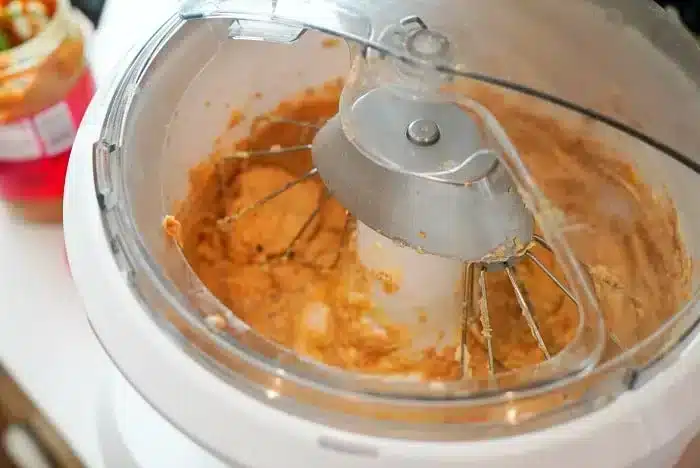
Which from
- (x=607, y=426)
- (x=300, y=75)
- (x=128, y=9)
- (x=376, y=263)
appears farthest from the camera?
(x=128, y=9)

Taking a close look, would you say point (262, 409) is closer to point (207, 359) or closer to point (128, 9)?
point (207, 359)

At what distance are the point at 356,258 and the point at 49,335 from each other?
0.78ft

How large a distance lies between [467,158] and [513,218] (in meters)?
0.04

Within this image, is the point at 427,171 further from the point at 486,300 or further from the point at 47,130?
the point at 47,130

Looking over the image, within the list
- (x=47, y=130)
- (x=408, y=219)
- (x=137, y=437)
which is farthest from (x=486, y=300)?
(x=47, y=130)

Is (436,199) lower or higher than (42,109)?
higher

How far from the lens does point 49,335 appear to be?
23.0 inches

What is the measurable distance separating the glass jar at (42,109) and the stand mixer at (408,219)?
5.4 inches

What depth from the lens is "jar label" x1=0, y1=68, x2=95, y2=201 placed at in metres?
0.59

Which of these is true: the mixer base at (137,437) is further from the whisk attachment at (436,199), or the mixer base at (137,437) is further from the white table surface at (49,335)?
the whisk attachment at (436,199)

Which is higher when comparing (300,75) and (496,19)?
(496,19)

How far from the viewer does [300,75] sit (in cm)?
59

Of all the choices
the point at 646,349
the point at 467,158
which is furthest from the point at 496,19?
the point at 646,349

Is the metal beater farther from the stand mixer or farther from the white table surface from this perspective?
the white table surface
